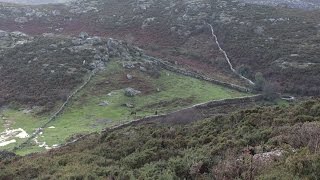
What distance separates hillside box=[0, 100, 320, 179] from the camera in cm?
1397

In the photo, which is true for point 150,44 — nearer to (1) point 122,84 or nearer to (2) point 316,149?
(1) point 122,84

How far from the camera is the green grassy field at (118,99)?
137ft

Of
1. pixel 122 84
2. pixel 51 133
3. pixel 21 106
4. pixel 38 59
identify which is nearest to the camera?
pixel 51 133

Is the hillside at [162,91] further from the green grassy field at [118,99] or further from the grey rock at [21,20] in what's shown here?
the grey rock at [21,20]

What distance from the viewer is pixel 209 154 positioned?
58.2 feet

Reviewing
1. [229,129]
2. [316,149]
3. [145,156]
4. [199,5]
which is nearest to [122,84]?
[229,129]

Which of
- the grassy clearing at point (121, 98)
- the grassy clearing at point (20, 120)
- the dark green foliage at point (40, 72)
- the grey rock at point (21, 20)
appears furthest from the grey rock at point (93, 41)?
the grey rock at point (21, 20)

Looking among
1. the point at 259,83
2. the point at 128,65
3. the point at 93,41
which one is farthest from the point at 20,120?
the point at 259,83

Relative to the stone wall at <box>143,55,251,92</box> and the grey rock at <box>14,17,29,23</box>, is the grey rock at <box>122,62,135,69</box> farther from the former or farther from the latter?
the grey rock at <box>14,17,29,23</box>

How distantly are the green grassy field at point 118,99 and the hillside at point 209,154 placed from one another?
539 inches

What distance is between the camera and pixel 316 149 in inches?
559

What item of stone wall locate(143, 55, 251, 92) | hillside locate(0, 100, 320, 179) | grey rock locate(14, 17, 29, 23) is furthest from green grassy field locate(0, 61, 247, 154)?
grey rock locate(14, 17, 29, 23)

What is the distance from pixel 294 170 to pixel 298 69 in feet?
181

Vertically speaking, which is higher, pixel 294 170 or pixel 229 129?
pixel 294 170
